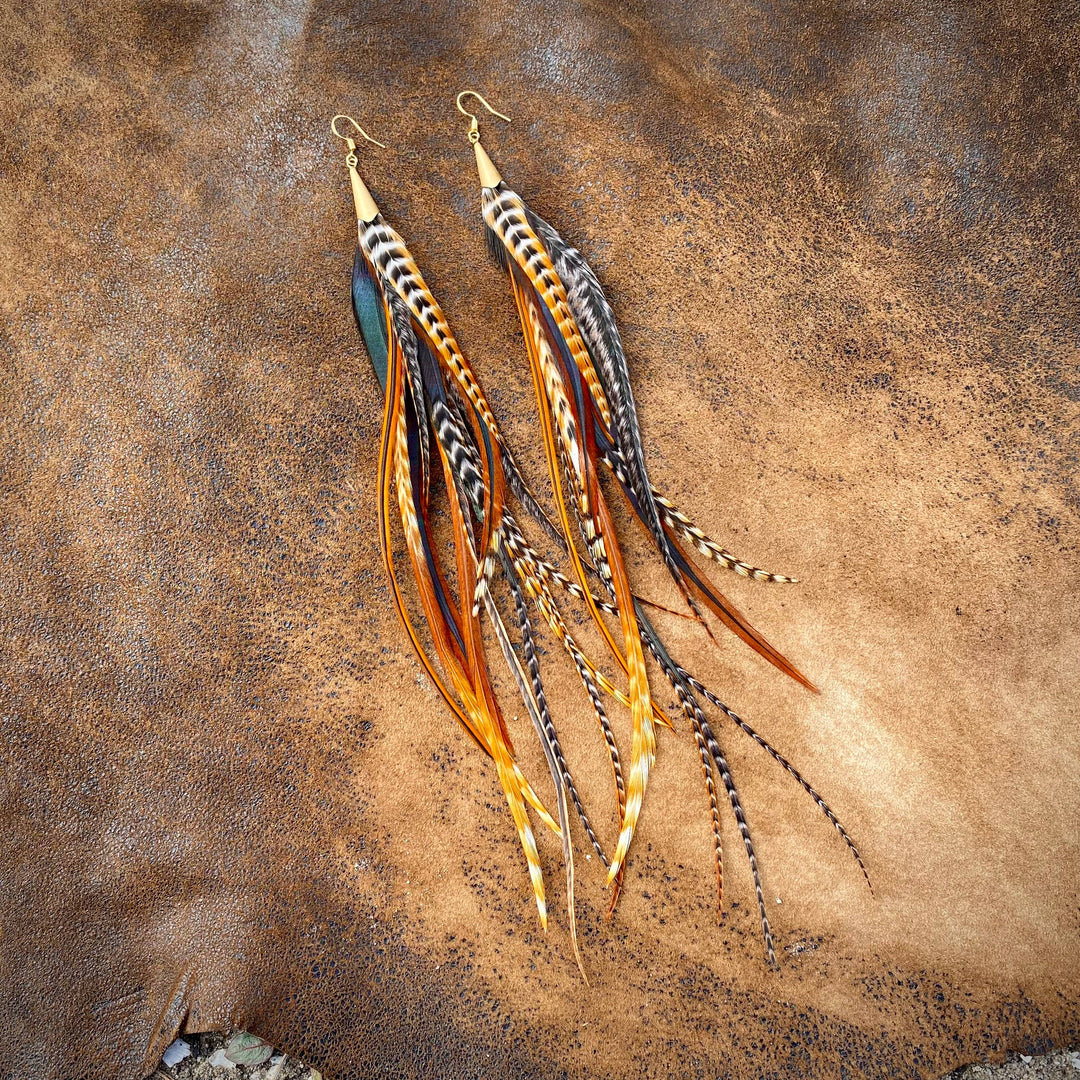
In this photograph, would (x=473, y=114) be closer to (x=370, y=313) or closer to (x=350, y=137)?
(x=350, y=137)

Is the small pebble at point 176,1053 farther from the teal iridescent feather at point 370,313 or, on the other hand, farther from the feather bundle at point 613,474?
the teal iridescent feather at point 370,313

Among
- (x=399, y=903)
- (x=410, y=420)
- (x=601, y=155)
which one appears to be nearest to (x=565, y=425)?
(x=410, y=420)

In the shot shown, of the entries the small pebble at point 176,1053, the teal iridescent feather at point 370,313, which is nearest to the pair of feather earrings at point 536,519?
the teal iridescent feather at point 370,313

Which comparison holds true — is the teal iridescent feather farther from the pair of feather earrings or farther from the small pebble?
the small pebble

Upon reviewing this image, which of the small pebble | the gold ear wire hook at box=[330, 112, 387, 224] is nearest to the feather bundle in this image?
the gold ear wire hook at box=[330, 112, 387, 224]

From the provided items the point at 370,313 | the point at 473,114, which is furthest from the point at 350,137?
the point at 370,313
